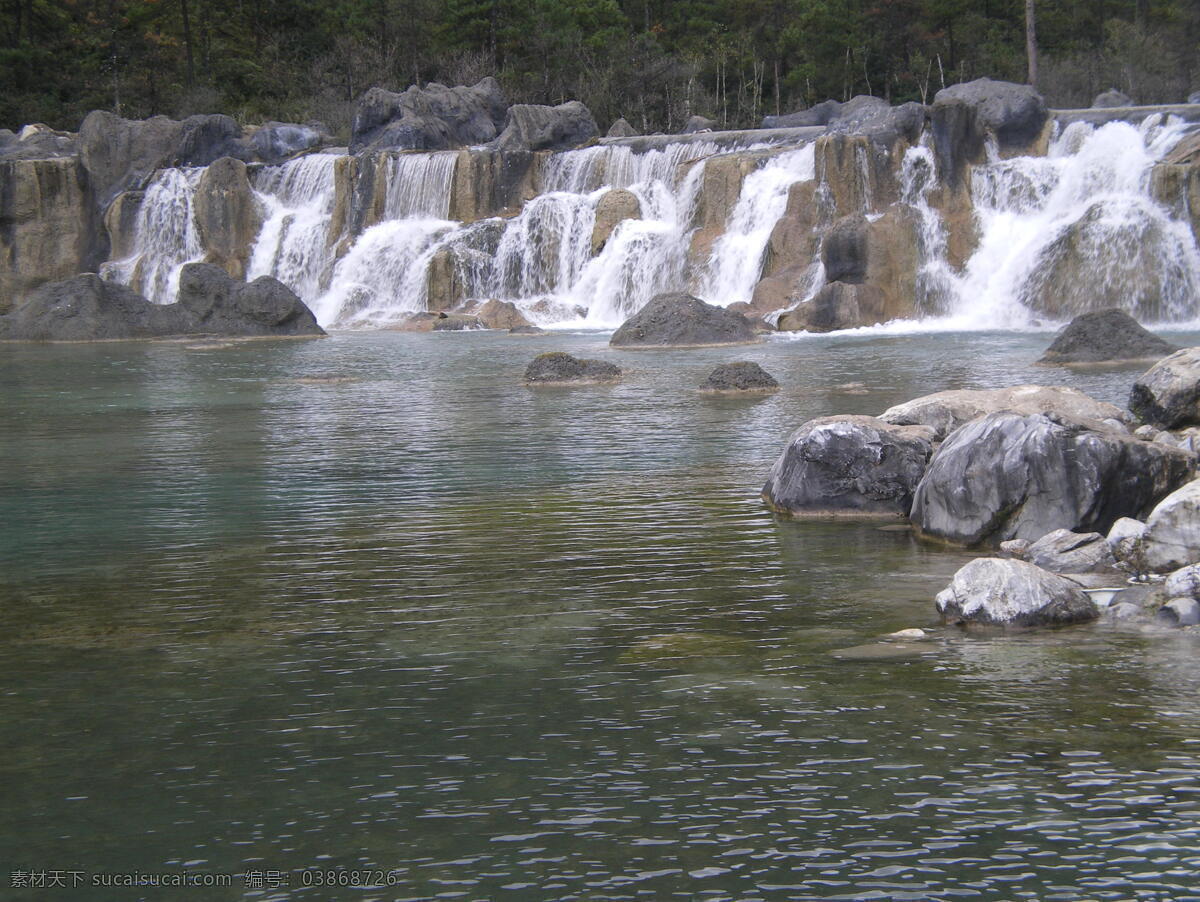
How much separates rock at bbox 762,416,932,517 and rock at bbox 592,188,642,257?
86.4 ft

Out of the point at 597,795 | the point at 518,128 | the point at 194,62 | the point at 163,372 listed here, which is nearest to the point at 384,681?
the point at 597,795

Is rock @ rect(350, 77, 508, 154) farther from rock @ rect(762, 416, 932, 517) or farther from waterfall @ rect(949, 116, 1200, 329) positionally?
rock @ rect(762, 416, 932, 517)

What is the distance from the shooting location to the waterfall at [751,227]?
110ft

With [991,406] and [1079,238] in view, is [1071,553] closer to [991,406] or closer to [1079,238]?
[991,406]

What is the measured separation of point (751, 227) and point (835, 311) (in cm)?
569

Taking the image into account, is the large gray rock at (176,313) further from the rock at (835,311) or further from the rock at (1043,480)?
the rock at (1043,480)

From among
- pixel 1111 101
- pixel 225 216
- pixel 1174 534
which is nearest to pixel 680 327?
pixel 1174 534

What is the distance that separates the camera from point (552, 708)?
5973 mm

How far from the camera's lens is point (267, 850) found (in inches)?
183

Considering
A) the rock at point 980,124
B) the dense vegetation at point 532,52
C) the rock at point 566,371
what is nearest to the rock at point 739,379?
the rock at point 566,371

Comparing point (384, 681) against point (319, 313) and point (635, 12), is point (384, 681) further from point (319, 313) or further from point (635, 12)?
point (635, 12)

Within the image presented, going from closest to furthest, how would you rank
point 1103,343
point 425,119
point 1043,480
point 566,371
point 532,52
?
point 1043,480 → point 1103,343 → point 566,371 → point 425,119 → point 532,52

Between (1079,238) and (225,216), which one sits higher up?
(225,216)

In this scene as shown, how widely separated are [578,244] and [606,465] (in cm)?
2431
